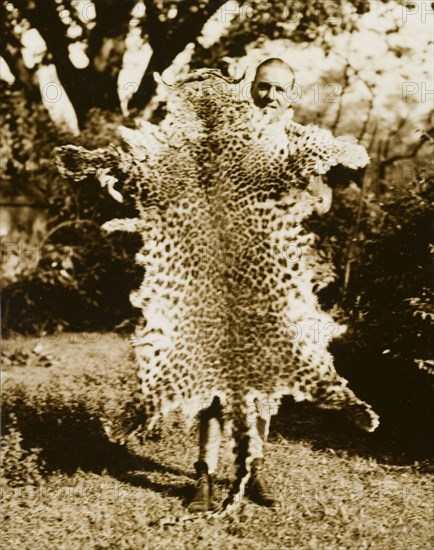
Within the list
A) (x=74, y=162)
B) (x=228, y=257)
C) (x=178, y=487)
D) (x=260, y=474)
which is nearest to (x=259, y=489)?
(x=260, y=474)

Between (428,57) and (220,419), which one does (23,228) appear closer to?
(220,419)

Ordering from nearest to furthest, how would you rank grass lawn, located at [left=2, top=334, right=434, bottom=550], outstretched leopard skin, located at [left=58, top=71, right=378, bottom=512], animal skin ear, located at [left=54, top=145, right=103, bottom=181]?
A: grass lawn, located at [left=2, top=334, right=434, bottom=550]
outstretched leopard skin, located at [left=58, top=71, right=378, bottom=512]
animal skin ear, located at [left=54, top=145, right=103, bottom=181]

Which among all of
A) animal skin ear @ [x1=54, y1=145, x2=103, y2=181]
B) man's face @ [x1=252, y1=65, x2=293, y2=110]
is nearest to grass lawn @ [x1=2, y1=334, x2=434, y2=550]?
animal skin ear @ [x1=54, y1=145, x2=103, y2=181]

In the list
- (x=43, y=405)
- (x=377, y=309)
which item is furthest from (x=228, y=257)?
(x=43, y=405)

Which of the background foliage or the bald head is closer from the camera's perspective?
the bald head

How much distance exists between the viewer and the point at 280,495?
3566 millimetres

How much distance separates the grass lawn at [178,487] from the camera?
3.29 metres

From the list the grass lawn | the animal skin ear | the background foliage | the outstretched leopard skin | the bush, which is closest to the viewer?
the grass lawn

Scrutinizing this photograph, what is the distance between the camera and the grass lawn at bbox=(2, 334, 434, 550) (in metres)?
3.29

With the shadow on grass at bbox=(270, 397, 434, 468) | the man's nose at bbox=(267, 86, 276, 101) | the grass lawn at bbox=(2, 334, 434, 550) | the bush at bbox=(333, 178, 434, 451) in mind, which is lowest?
the grass lawn at bbox=(2, 334, 434, 550)

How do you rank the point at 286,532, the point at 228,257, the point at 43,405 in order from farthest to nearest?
the point at 43,405
the point at 228,257
the point at 286,532

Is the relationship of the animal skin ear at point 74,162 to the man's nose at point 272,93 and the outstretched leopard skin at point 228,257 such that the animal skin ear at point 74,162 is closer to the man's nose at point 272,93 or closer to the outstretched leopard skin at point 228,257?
the outstretched leopard skin at point 228,257

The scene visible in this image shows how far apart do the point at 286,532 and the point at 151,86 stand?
3917 mm

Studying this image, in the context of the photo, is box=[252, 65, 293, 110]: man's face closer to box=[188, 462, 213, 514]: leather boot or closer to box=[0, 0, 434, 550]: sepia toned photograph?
box=[0, 0, 434, 550]: sepia toned photograph
